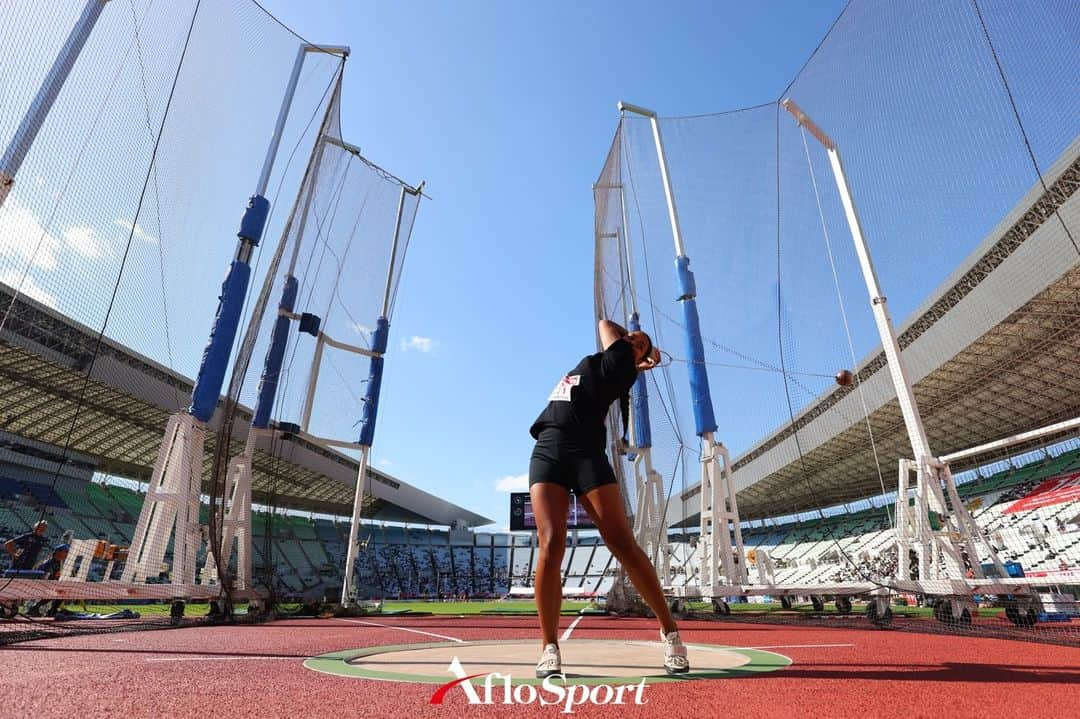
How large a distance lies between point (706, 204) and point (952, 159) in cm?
430

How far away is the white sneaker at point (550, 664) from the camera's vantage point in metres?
1.95

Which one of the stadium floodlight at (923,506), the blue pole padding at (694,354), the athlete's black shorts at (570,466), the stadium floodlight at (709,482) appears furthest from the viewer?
the blue pole padding at (694,354)

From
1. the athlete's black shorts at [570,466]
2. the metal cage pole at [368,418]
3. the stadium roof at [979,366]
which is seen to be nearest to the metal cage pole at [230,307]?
the metal cage pole at [368,418]

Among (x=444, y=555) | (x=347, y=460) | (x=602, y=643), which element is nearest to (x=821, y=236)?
(x=602, y=643)

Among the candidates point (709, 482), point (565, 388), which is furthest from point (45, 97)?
point (709, 482)

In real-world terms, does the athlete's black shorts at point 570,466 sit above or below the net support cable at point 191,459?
below

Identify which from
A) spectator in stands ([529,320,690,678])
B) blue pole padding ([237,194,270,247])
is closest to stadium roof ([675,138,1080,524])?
spectator in stands ([529,320,690,678])

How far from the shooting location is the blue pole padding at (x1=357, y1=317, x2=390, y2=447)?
9.93 metres

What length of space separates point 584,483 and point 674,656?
0.72m

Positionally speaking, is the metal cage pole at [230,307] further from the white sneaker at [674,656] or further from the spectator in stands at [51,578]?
the white sneaker at [674,656]

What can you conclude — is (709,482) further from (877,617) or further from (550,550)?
(550,550)

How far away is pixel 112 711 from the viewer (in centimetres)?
151

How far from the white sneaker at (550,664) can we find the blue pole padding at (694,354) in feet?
18.9

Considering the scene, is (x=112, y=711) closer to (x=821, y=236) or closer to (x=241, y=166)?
(x=241, y=166)
